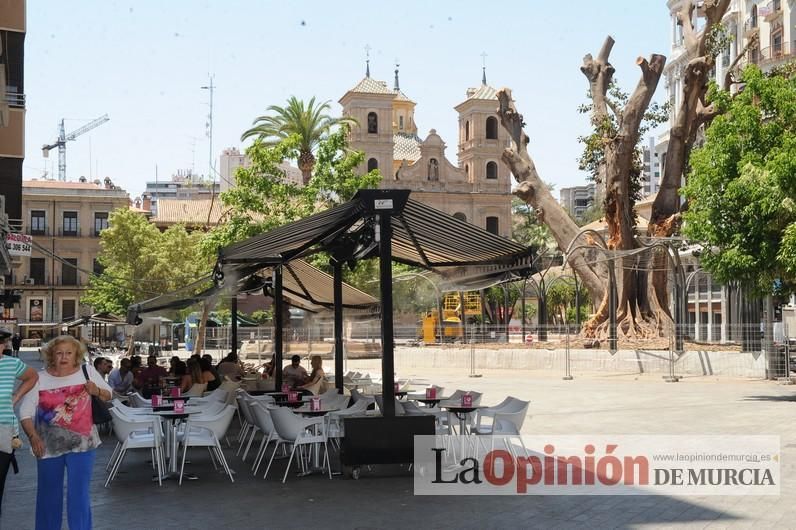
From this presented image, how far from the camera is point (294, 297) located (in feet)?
74.0

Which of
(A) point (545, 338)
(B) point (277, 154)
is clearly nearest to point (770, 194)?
(A) point (545, 338)

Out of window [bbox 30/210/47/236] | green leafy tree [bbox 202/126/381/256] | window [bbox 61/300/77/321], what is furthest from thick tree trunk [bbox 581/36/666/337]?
window [bbox 30/210/47/236]

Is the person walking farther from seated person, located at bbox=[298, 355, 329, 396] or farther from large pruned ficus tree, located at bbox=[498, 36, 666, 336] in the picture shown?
large pruned ficus tree, located at bbox=[498, 36, 666, 336]

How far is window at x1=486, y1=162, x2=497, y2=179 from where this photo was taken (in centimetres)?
9825

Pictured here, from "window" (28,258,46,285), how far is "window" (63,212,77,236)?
3.13 metres

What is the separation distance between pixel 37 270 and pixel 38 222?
4.03 m

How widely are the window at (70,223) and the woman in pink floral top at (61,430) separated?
76.5 metres

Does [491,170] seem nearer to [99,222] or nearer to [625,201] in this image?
[99,222]

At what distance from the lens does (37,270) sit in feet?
254

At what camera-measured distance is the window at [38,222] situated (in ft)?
257

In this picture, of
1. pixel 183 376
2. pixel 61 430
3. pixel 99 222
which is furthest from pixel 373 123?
pixel 61 430

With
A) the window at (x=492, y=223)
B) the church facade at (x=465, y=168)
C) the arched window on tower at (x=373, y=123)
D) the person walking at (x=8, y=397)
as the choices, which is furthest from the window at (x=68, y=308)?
the person walking at (x=8, y=397)

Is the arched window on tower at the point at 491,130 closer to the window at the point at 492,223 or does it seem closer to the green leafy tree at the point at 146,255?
the window at the point at 492,223

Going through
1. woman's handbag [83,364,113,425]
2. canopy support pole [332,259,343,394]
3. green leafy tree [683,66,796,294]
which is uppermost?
green leafy tree [683,66,796,294]
